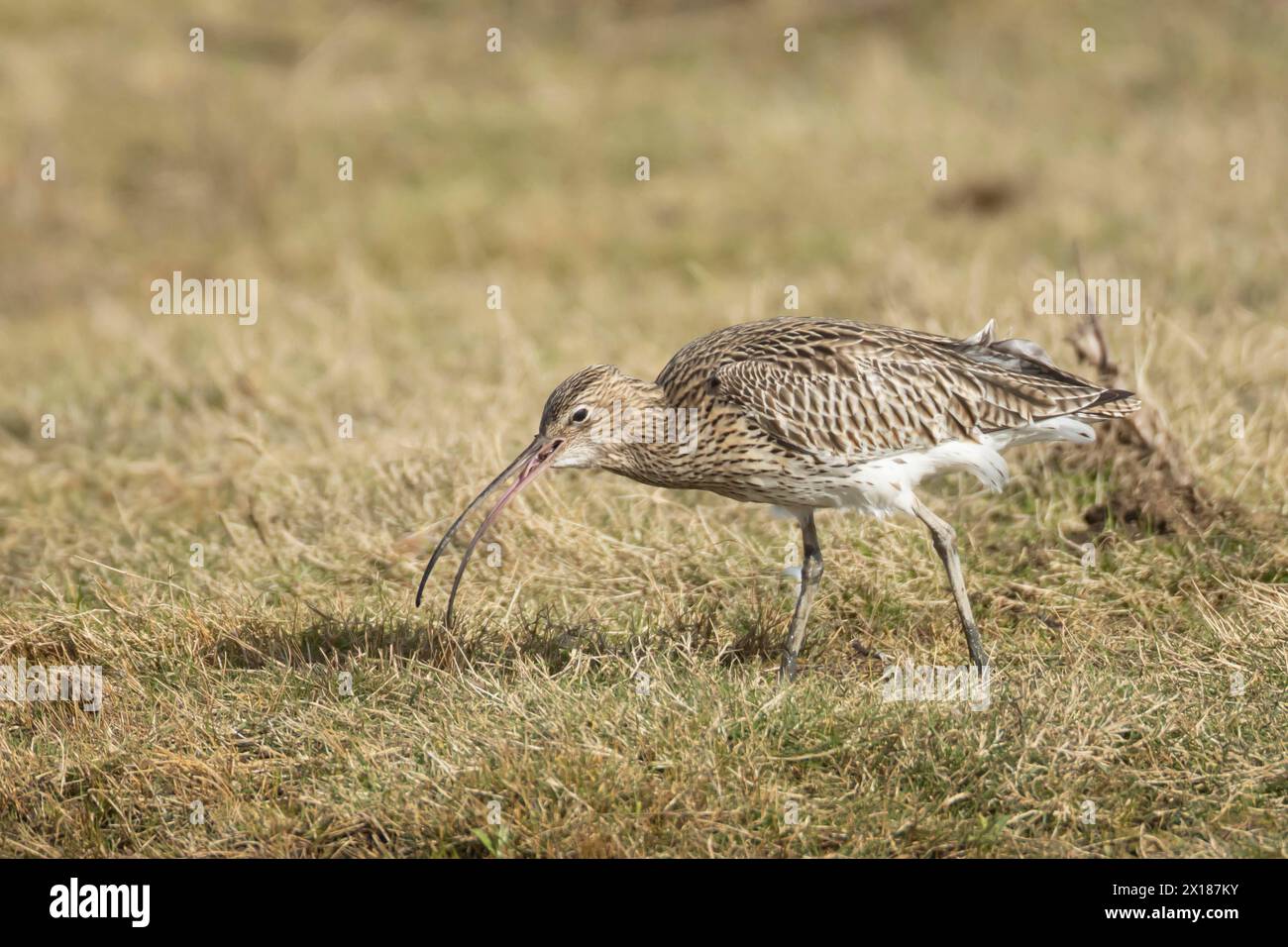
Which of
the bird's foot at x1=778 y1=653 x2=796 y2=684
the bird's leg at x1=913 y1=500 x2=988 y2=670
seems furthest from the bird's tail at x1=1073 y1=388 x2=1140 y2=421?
the bird's foot at x1=778 y1=653 x2=796 y2=684

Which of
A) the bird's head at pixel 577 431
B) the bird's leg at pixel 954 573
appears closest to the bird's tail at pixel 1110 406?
the bird's leg at pixel 954 573

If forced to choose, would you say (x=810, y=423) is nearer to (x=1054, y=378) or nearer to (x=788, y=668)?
(x=788, y=668)

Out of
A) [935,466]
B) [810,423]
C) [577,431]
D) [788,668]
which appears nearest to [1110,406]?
[935,466]

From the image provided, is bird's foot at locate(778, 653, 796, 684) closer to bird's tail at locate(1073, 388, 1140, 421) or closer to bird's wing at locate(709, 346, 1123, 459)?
bird's wing at locate(709, 346, 1123, 459)

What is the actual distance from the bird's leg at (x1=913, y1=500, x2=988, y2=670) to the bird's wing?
0.78 ft

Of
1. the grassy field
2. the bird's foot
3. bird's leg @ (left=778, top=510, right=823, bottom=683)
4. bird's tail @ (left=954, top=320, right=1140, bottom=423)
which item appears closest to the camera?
the grassy field

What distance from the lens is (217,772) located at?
4.63 metres

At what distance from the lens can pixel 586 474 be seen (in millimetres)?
7133

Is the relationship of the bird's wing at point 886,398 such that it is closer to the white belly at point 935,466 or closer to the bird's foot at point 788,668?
the white belly at point 935,466

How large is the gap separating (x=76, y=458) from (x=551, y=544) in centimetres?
311

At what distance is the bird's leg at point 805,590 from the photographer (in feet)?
17.2

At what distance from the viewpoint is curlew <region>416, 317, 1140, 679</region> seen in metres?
5.14
